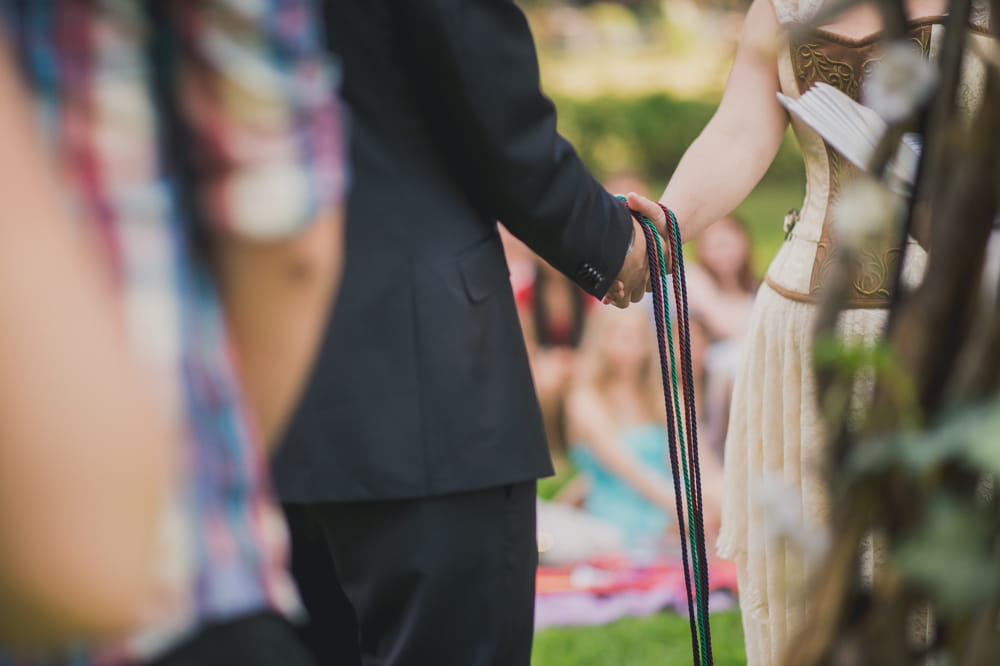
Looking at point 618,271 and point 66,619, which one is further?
point 618,271

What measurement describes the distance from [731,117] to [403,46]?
2.96 feet

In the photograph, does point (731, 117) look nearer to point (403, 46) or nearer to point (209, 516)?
point (403, 46)

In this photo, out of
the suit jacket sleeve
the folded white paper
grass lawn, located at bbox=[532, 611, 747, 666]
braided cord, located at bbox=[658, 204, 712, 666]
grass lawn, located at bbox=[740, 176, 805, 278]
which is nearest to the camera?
the suit jacket sleeve

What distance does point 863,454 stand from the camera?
883mm

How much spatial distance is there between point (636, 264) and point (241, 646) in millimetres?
1461

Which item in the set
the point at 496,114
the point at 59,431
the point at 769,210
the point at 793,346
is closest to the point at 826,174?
the point at 793,346

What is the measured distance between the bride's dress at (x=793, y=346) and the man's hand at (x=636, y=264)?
0.88ft

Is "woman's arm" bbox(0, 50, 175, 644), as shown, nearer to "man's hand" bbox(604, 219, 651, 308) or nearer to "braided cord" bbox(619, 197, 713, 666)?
"braided cord" bbox(619, 197, 713, 666)

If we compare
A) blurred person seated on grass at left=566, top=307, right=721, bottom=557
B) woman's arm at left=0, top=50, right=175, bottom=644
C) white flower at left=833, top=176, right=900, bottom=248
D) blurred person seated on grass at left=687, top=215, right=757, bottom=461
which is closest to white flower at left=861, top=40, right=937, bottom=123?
white flower at left=833, top=176, right=900, bottom=248

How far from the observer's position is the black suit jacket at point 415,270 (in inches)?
78.0

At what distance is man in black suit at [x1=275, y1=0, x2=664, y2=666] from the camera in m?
1.98

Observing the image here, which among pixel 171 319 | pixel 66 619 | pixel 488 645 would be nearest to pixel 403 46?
pixel 488 645

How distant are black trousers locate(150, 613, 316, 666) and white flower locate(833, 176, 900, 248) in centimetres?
54

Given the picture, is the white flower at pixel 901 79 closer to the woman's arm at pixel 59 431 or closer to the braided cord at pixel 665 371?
the woman's arm at pixel 59 431
